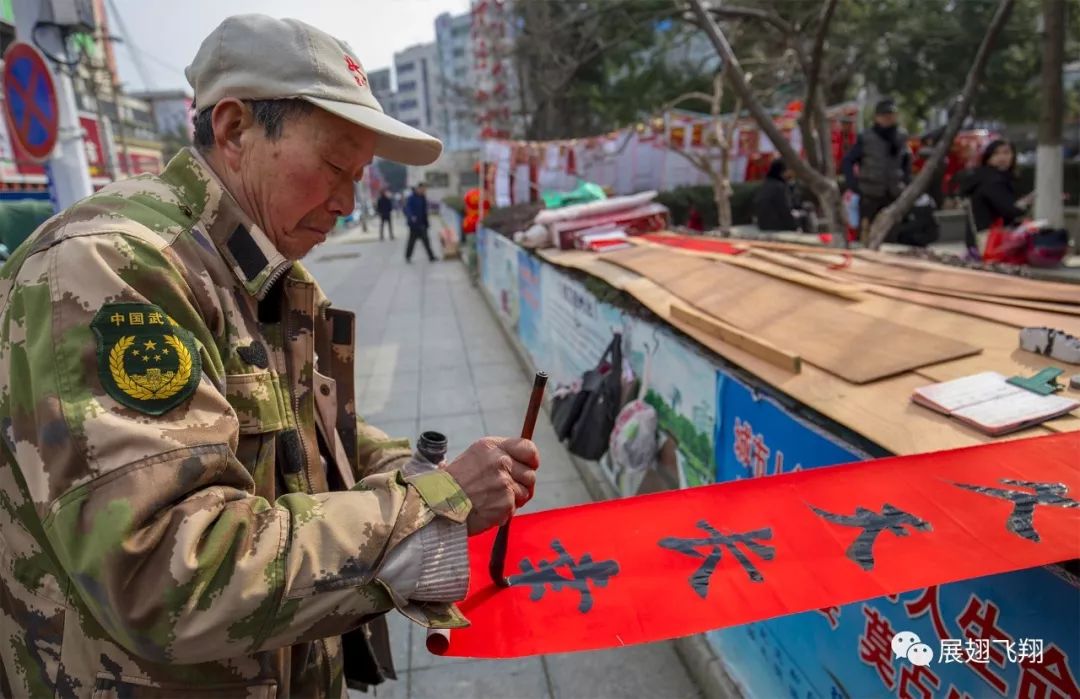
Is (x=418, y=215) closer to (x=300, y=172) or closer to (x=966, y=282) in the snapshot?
(x=966, y=282)

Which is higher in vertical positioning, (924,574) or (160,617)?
(160,617)

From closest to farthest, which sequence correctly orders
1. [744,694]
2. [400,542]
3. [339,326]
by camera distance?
[400,542] → [339,326] → [744,694]

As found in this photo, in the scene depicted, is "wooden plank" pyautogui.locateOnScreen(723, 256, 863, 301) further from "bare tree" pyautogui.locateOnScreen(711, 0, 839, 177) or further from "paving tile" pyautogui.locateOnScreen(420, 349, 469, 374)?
"paving tile" pyautogui.locateOnScreen(420, 349, 469, 374)

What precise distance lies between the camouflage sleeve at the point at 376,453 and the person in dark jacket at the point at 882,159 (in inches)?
287

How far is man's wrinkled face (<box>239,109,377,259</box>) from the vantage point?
1085mm

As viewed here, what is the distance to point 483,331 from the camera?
8914mm

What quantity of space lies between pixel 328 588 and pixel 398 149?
813 millimetres

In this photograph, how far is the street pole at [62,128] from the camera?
14.5 ft

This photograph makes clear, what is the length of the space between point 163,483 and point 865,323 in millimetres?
2401

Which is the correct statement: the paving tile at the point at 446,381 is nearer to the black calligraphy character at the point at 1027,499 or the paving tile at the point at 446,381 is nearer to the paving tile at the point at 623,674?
the paving tile at the point at 623,674

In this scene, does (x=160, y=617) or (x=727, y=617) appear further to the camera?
(x=727, y=617)

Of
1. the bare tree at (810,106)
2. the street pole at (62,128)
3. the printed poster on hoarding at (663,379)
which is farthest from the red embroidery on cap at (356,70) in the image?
the bare tree at (810,106)

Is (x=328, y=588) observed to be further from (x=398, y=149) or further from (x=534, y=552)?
(x=398, y=149)

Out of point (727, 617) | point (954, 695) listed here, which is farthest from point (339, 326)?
point (954, 695)
